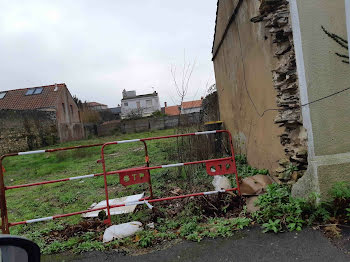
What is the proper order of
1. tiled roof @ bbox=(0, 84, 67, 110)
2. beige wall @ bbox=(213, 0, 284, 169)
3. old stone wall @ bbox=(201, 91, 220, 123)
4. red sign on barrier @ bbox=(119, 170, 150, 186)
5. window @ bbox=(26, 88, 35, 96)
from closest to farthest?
red sign on barrier @ bbox=(119, 170, 150, 186), beige wall @ bbox=(213, 0, 284, 169), old stone wall @ bbox=(201, 91, 220, 123), tiled roof @ bbox=(0, 84, 67, 110), window @ bbox=(26, 88, 35, 96)

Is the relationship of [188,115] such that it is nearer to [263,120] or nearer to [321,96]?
[263,120]

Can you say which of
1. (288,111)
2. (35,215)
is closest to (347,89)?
(288,111)

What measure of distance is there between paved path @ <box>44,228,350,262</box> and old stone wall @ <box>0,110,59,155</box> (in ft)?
61.5

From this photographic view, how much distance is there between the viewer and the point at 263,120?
506 centimetres

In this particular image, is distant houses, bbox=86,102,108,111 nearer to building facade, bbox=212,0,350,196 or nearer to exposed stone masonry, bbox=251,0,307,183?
building facade, bbox=212,0,350,196

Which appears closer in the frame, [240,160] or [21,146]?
[240,160]

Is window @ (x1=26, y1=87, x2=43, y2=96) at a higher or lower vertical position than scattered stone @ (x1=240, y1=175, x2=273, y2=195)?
higher

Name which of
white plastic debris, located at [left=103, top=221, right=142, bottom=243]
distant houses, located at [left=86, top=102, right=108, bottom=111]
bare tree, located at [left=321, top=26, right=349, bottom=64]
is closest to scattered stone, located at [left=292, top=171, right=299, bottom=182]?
bare tree, located at [left=321, top=26, right=349, bottom=64]

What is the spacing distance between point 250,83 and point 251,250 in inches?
141

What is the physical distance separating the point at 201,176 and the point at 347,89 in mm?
3593

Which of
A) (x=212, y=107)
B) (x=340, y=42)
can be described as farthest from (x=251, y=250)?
(x=212, y=107)

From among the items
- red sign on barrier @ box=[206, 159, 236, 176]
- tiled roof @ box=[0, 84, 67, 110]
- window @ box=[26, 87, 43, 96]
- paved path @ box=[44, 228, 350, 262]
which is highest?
window @ box=[26, 87, 43, 96]

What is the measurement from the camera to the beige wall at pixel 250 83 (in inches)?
179

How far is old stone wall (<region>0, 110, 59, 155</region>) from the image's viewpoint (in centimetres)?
1873
